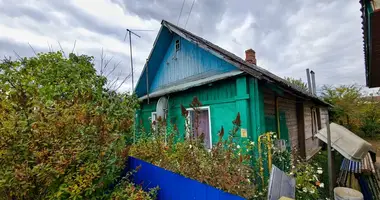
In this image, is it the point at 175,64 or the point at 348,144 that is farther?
the point at 175,64

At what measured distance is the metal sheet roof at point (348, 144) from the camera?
3736 millimetres

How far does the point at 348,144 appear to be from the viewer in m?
3.96

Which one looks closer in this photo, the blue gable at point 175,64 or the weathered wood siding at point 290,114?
Answer: the weathered wood siding at point 290,114

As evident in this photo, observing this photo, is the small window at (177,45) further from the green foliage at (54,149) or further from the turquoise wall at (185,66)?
the green foliage at (54,149)

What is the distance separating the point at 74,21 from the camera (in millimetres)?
6414

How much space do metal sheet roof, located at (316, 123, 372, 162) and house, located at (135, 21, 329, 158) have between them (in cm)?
135

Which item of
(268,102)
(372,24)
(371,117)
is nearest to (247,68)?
(268,102)

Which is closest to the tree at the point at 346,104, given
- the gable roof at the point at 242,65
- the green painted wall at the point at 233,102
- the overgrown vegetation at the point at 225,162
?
the gable roof at the point at 242,65

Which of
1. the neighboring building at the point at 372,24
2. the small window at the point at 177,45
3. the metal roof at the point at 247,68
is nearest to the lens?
the neighboring building at the point at 372,24

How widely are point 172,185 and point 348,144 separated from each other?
4041 millimetres

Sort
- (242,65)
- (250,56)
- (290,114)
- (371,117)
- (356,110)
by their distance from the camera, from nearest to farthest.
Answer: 1. (242,65)
2. (290,114)
3. (250,56)
4. (356,110)
5. (371,117)

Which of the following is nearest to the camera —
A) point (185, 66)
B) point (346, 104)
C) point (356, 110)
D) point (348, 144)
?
point (348, 144)

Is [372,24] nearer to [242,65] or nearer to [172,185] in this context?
[242,65]

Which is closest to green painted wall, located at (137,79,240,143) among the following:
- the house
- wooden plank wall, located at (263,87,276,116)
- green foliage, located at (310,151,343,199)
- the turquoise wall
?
the house
